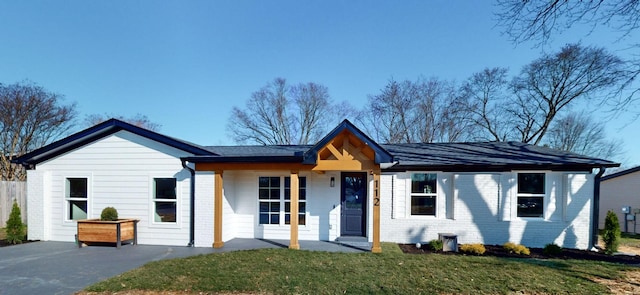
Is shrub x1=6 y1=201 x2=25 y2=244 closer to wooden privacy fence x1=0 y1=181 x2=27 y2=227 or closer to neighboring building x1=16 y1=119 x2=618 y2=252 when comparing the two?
neighboring building x1=16 y1=119 x2=618 y2=252

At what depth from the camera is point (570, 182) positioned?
8992 mm

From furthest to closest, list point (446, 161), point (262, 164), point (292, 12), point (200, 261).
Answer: point (292, 12)
point (446, 161)
point (262, 164)
point (200, 261)

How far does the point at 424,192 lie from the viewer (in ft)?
31.4

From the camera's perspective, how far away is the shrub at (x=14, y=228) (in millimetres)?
8820

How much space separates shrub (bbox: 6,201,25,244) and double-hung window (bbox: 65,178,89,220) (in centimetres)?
127

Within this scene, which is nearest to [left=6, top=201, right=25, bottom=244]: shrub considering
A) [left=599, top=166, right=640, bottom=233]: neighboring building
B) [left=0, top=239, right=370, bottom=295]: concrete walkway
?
[left=0, top=239, right=370, bottom=295]: concrete walkway

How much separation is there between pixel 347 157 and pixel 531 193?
244 inches

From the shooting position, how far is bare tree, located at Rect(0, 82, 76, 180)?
17.3m

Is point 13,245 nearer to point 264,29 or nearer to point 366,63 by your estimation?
point 264,29

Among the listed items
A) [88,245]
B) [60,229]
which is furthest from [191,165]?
[60,229]

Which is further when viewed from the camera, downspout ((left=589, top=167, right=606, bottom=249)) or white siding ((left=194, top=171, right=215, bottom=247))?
downspout ((left=589, top=167, right=606, bottom=249))

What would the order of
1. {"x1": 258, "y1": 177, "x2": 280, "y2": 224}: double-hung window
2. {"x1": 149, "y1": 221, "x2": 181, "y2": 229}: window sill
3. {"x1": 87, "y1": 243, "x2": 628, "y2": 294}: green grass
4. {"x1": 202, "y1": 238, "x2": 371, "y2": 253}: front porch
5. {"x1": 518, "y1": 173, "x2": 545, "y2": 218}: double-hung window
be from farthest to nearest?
{"x1": 258, "y1": 177, "x2": 280, "y2": 224}: double-hung window < {"x1": 518, "y1": 173, "x2": 545, "y2": 218}: double-hung window < {"x1": 149, "y1": 221, "x2": 181, "y2": 229}: window sill < {"x1": 202, "y1": 238, "x2": 371, "y2": 253}: front porch < {"x1": 87, "y1": 243, "x2": 628, "y2": 294}: green grass

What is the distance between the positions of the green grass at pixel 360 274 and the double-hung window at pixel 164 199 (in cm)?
231

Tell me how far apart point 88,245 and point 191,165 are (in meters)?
3.79
